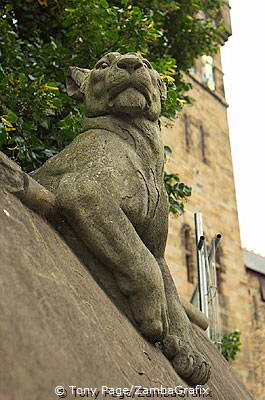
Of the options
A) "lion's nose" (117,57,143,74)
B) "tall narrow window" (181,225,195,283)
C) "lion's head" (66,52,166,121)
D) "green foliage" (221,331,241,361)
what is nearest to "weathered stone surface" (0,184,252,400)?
"lion's head" (66,52,166,121)

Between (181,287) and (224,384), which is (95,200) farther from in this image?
(181,287)

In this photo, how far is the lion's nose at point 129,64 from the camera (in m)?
2.99

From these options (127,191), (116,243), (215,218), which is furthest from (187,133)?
(116,243)

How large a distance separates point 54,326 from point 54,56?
4017 millimetres

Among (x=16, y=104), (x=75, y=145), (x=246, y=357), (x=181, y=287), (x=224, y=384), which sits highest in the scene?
(x=75, y=145)

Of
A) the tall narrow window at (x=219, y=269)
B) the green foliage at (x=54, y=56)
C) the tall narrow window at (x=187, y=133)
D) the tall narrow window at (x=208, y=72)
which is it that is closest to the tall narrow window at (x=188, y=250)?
the tall narrow window at (x=219, y=269)

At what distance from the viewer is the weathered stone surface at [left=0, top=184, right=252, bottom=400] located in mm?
1734

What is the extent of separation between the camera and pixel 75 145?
2.86 meters

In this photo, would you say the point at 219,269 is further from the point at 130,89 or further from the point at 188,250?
the point at 130,89

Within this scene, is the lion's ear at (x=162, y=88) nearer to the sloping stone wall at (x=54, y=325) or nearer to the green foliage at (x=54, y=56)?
the sloping stone wall at (x=54, y=325)

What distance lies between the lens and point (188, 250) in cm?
1530

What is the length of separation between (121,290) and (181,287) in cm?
1188

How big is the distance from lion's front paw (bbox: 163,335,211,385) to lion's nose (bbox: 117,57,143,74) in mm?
1198

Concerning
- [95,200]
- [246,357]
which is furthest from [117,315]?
[246,357]
